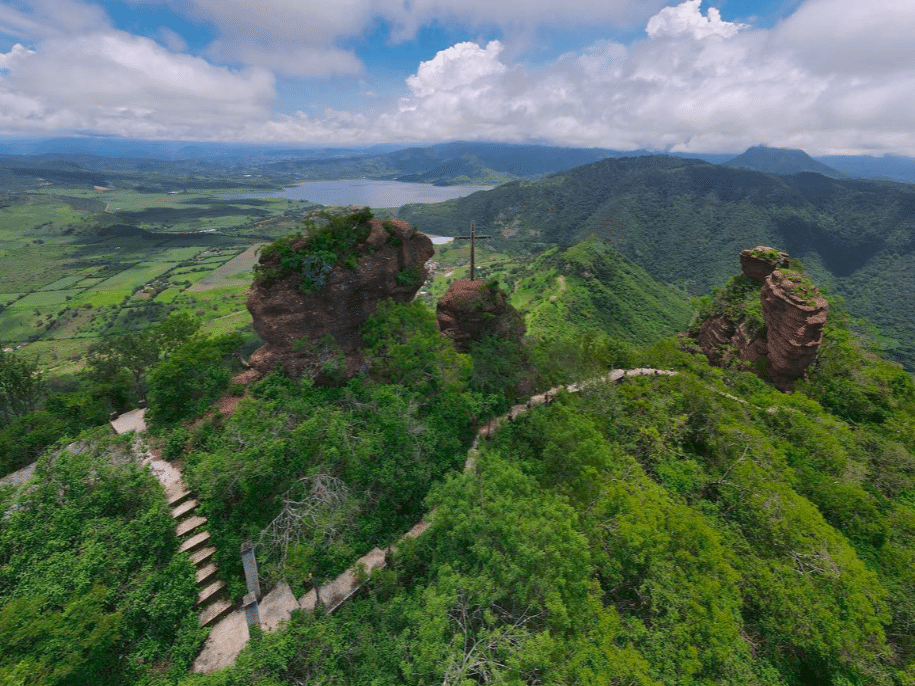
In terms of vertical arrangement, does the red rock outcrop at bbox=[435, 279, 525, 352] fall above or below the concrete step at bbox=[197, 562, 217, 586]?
above

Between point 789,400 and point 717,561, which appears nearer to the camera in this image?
point 717,561

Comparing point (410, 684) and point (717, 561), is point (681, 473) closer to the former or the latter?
point (717, 561)

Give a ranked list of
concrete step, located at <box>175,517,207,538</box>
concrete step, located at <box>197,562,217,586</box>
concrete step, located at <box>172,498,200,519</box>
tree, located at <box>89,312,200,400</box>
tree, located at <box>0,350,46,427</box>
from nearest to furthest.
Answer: concrete step, located at <box>197,562,217,586</box> → concrete step, located at <box>175,517,207,538</box> → concrete step, located at <box>172,498,200,519</box> → tree, located at <box>89,312,200,400</box> → tree, located at <box>0,350,46,427</box>

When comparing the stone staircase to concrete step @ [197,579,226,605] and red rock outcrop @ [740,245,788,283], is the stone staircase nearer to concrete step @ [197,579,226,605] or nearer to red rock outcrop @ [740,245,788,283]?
concrete step @ [197,579,226,605]

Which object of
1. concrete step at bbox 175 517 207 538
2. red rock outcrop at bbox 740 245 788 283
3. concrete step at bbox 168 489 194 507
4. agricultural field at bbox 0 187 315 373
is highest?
red rock outcrop at bbox 740 245 788 283

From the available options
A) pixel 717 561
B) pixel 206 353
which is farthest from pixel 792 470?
pixel 206 353

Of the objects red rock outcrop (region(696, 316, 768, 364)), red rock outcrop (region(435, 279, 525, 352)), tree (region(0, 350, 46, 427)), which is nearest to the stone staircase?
red rock outcrop (region(435, 279, 525, 352))
